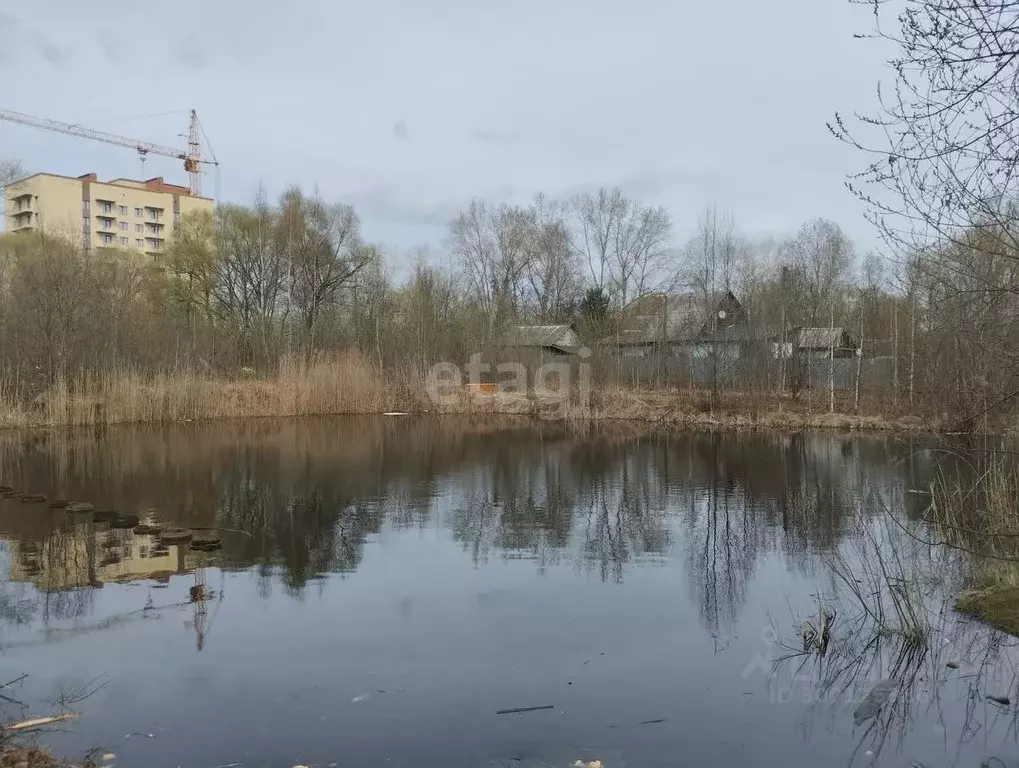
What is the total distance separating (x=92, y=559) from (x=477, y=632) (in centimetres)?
505

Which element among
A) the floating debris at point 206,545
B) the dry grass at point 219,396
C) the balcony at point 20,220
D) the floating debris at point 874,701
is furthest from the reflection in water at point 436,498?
the balcony at point 20,220

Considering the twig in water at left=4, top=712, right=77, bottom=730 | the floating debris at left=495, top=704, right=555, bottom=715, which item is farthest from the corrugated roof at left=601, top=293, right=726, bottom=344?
the twig in water at left=4, top=712, right=77, bottom=730

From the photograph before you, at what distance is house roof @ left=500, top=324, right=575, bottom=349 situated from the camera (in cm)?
3247

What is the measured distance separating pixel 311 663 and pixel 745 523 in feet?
23.3

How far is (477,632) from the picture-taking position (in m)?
6.74

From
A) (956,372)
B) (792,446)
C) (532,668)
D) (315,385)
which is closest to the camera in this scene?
(956,372)

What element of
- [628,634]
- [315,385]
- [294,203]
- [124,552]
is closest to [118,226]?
[294,203]

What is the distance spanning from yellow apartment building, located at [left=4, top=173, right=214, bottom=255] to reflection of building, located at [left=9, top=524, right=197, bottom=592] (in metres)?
55.8

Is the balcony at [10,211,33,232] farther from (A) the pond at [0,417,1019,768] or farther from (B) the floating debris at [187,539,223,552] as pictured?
(B) the floating debris at [187,539,223,552]

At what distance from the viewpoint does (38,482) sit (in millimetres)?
13797

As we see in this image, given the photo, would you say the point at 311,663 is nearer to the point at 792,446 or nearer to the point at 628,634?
the point at 628,634

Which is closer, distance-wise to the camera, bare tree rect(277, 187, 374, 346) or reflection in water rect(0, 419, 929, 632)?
reflection in water rect(0, 419, 929, 632)

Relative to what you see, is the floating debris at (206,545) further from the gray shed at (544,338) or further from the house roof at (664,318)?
the gray shed at (544,338)

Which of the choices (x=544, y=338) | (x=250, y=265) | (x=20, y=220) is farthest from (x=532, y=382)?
(x=20, y=220)
